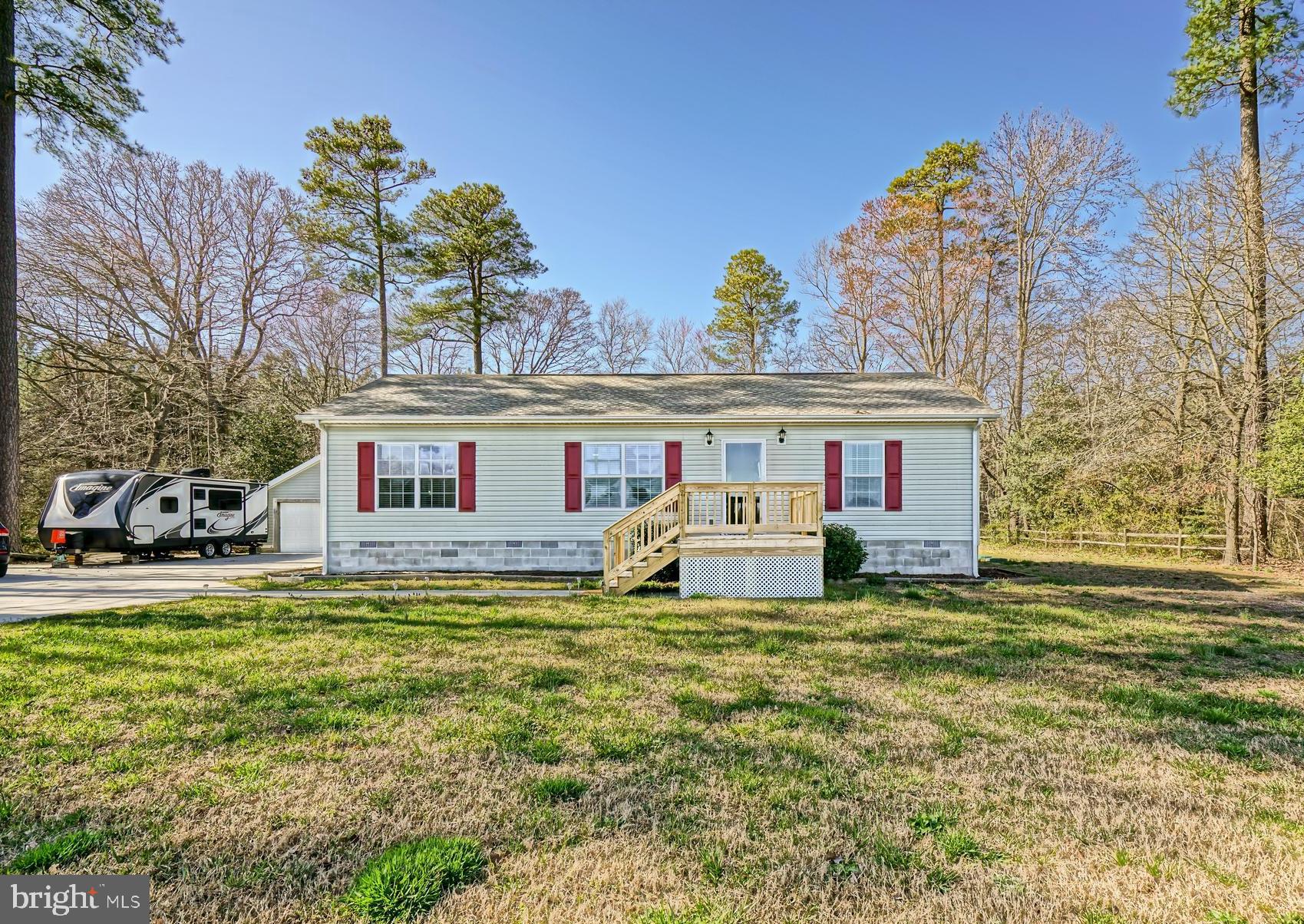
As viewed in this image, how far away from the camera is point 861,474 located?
36.3ft

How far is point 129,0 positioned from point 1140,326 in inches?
920

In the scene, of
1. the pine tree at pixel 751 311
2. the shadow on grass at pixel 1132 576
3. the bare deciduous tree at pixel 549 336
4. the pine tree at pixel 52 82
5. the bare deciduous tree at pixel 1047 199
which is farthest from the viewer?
the bare deciduous tree at pixel 549 336

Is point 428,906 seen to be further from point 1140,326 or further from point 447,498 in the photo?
point 1140,326

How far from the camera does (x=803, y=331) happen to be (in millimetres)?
24922

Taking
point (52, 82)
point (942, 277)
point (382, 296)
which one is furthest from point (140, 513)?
point (942, 277)

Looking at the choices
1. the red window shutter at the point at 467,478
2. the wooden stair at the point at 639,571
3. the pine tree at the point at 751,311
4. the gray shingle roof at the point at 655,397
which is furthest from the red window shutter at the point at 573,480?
the pine tree at the point at 751,311

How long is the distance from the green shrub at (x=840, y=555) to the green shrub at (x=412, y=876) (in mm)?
8279

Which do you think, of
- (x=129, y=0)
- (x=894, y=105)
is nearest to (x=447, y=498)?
(x=129, y=0)

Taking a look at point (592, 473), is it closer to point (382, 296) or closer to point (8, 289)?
point (8, 289)

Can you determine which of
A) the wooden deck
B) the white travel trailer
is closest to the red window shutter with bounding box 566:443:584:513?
the wooden deck

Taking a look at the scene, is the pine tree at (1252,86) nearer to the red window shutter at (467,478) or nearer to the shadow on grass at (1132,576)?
the shadow on grass at (1132,576)

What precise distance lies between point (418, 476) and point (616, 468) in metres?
4.09

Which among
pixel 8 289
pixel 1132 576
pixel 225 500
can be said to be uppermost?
pixel 8 289

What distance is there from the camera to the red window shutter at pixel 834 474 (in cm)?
1102
